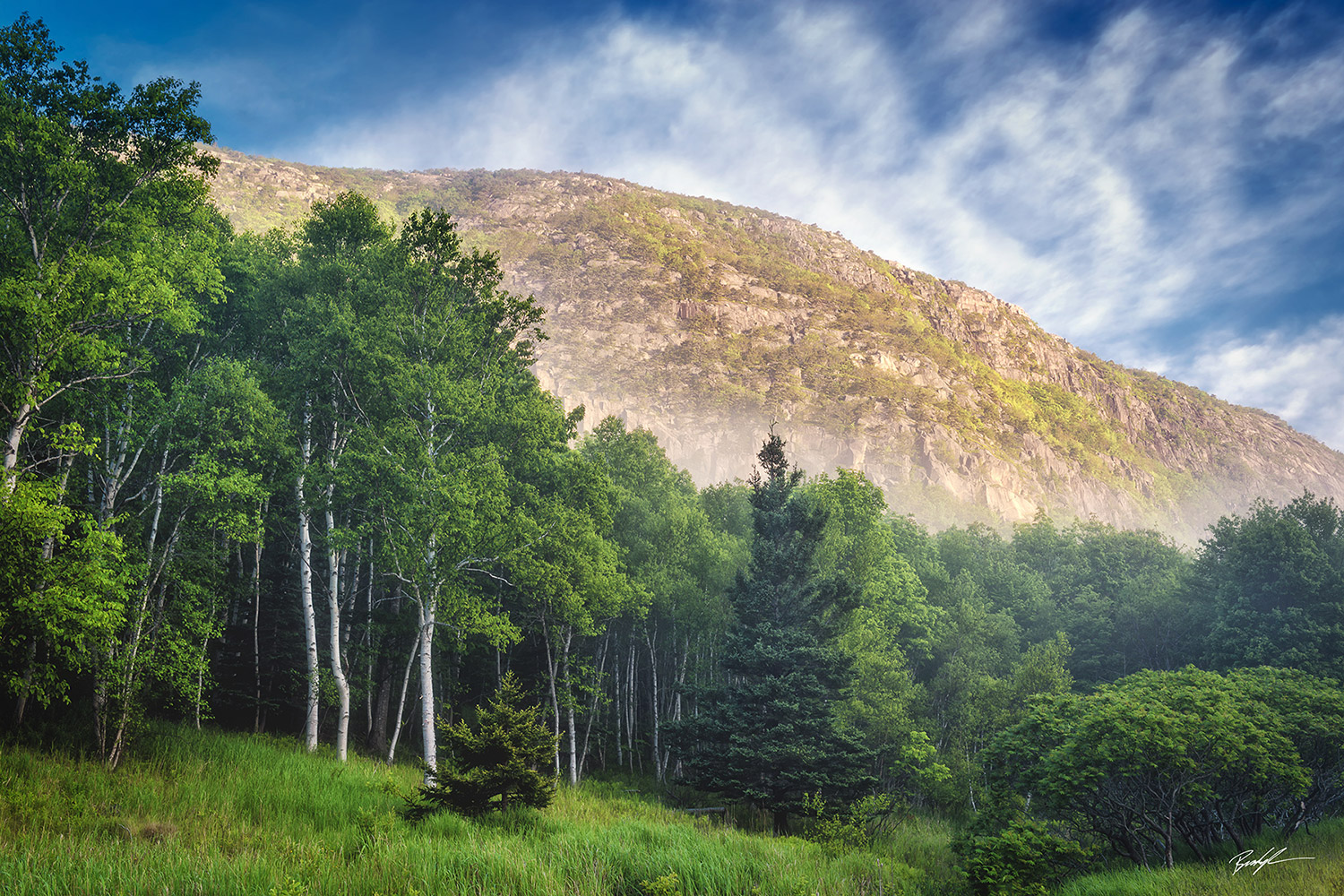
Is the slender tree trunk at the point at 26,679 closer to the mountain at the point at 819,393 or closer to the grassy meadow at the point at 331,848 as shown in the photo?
the grassy meadow at the point at 331,848

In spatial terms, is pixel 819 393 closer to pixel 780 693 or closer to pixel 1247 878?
pixel 780 693

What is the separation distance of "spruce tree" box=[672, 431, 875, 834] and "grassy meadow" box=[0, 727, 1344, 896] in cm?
722

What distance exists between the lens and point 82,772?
927 centimetres

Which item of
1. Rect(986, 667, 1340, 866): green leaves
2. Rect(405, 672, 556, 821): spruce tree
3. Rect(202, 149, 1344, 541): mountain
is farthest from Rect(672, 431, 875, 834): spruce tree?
Rect(202, 149, 1344, 541): mountain

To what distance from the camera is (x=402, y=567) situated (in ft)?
51.4

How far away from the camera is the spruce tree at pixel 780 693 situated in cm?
1966

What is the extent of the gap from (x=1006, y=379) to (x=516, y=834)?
8693 inches

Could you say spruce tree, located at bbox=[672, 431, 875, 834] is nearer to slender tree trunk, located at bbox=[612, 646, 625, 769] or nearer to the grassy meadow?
slender tree trunk, located at bbox=[612, 646, 625, 769]

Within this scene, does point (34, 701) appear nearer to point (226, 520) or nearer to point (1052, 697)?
point (226, 520)

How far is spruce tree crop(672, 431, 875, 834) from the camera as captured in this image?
19656mm
